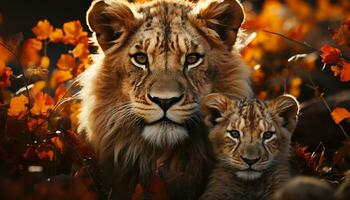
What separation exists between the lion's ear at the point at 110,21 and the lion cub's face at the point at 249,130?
86 cm

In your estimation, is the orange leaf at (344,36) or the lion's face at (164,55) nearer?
the lion's face at (164,55)

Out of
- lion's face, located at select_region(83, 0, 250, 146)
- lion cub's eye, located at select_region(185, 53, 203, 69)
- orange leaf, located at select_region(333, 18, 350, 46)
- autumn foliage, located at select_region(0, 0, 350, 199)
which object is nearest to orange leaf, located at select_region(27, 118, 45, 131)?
autumn foliage, located at select_region(0, 0, 350, 199)

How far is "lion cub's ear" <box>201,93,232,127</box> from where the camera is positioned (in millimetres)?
5641

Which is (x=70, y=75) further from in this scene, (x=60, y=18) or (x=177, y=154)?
(x=60, y=18)

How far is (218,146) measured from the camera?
565cm

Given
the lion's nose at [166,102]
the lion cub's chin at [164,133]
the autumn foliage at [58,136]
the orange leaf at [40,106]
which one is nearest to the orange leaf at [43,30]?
the autumn foliage at [58,136]

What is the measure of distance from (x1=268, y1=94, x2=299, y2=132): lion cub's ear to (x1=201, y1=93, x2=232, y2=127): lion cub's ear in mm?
325

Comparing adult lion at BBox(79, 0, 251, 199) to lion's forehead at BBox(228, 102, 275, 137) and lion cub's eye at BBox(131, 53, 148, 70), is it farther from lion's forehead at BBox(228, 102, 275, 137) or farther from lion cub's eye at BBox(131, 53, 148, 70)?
lion's forehead at BBox(228, 102, 275, 137)

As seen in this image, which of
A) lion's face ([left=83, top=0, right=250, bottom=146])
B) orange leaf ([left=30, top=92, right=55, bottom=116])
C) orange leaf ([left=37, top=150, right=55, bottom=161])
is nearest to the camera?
lion's face ([left=83, top=0, right=250, bottom=146])

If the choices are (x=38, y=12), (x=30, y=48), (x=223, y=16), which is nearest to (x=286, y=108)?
(x=223, y=16)

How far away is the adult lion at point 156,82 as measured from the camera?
18.4 feet

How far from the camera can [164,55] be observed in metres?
5.70

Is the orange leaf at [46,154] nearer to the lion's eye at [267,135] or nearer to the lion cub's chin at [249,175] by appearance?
the lion cub's chin at [249,175]

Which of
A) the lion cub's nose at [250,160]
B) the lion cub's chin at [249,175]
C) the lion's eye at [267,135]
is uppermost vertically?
the lion's eye at [267,135]
